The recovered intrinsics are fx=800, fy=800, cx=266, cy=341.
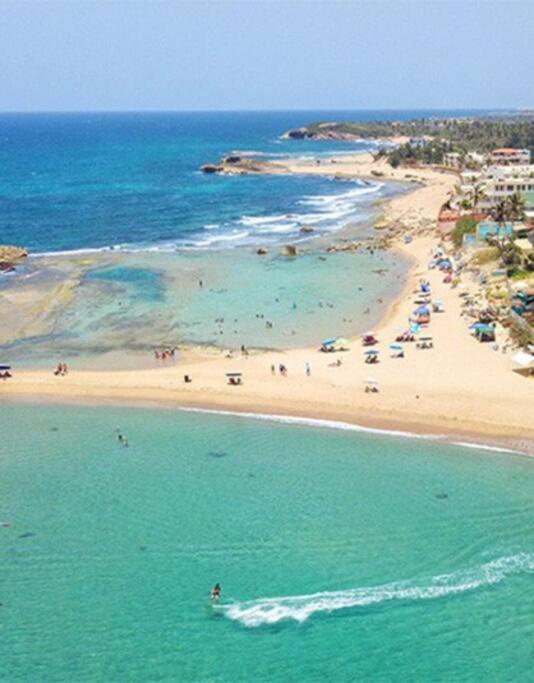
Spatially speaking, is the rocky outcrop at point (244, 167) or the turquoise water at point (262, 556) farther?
the rocky outcrop at point (244, 167)

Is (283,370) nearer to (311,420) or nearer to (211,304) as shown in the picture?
(311,420)

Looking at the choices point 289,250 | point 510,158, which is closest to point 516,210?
point 289,250

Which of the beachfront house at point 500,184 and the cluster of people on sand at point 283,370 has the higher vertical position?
the beachfront house at point 500,184

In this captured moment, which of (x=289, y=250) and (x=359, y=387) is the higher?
A: (x=289, y=250)

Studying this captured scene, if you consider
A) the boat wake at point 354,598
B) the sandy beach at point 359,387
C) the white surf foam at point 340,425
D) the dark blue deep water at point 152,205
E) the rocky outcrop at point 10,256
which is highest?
the dark blue deep water at point 152,205

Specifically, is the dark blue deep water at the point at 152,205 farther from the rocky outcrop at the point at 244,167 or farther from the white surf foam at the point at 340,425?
the white surf foam at the point at 340,425

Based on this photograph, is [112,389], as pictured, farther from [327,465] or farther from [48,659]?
[48,659]

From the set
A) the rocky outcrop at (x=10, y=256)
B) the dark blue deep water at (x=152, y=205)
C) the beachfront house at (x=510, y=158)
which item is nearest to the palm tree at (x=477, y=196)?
Result: the dark blue deep water at (x=152, y=205)
